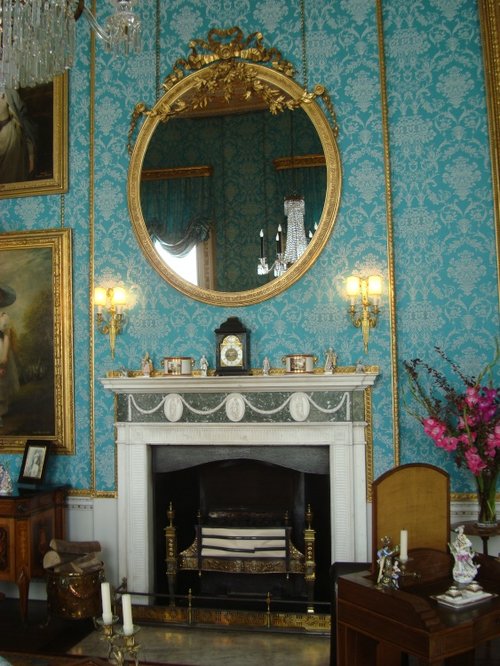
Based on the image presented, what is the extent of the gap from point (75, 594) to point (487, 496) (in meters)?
3.21

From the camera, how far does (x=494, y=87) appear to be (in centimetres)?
554

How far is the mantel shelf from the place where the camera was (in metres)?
5.54

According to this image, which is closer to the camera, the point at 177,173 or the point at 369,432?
the point at 369,432

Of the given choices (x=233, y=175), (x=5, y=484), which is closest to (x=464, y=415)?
(x=233, y=175)

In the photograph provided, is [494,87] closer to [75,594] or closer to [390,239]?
[390,239]

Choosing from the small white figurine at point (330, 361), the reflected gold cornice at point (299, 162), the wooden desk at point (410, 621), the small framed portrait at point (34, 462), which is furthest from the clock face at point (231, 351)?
the wooden desk at point (410, 621)

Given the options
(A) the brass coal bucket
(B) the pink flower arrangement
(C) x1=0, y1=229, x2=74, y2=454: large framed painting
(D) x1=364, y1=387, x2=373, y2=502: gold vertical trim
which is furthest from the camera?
(C) x1=0, y1=229, x2=74, y2=454: large framed painting

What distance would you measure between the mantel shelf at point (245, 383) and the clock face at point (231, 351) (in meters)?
0.19

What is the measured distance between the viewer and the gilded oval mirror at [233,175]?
19.3 ft

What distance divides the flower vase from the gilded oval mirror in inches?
84.8

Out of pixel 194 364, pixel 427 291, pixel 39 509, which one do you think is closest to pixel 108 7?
pixel 194 364

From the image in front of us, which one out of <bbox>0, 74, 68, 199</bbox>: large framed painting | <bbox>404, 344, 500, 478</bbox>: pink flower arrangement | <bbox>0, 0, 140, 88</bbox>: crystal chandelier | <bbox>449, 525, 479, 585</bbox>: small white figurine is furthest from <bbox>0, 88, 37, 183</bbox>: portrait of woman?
<bbox>449, 525, 479, 585</bbox>: small white figurine

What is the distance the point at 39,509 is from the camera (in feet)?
19.4

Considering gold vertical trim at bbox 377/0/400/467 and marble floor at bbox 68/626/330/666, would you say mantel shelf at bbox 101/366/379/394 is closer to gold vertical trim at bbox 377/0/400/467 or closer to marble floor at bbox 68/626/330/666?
gold vertical trim at bbox 377/0/400/467
